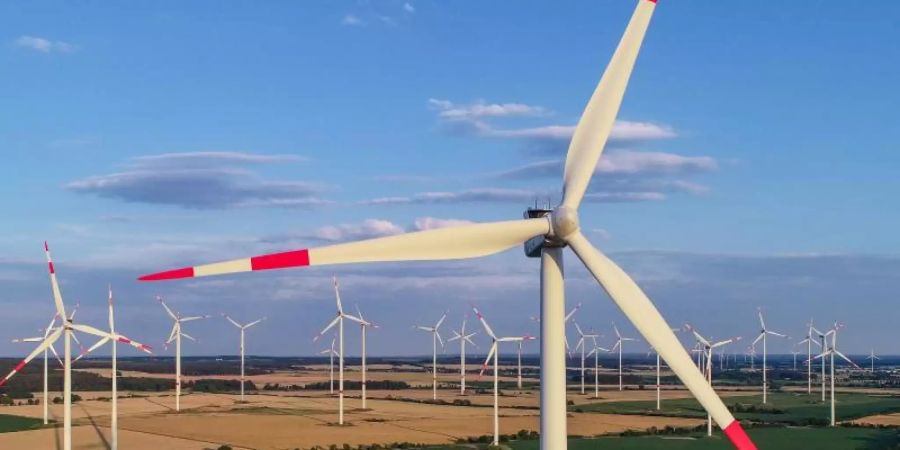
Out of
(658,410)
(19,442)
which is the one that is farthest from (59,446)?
(658,410)

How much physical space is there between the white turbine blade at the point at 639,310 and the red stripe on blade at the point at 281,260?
782 cm

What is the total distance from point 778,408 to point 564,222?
391 feet

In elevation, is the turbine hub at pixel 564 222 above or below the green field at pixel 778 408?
above

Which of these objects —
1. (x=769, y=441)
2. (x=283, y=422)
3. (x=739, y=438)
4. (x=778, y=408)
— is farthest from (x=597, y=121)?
(x=778, y=408)

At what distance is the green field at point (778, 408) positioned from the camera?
125875mm

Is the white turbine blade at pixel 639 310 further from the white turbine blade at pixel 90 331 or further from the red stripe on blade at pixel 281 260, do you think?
the white turbine blade at pixel 90 331

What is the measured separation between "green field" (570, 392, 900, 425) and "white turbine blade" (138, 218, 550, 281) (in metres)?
91.7

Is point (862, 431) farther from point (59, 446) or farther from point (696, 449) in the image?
point (59, 446)

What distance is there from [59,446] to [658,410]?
75.3 metres

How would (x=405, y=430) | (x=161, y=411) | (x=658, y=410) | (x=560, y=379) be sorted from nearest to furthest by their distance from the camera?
(x=560, y=379), (x=405, y=430), (x=161, y=411), (x=658, y=410)

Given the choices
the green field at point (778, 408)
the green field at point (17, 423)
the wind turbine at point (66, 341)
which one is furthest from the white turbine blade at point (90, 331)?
the green field at point (778, 408)

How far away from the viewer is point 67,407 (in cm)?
6294

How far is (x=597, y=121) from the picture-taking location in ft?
111

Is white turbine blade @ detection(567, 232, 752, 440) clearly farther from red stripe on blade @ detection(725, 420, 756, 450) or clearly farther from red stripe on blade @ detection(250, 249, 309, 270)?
red stripe on blade @ detection(250, 249, 309, 270)
